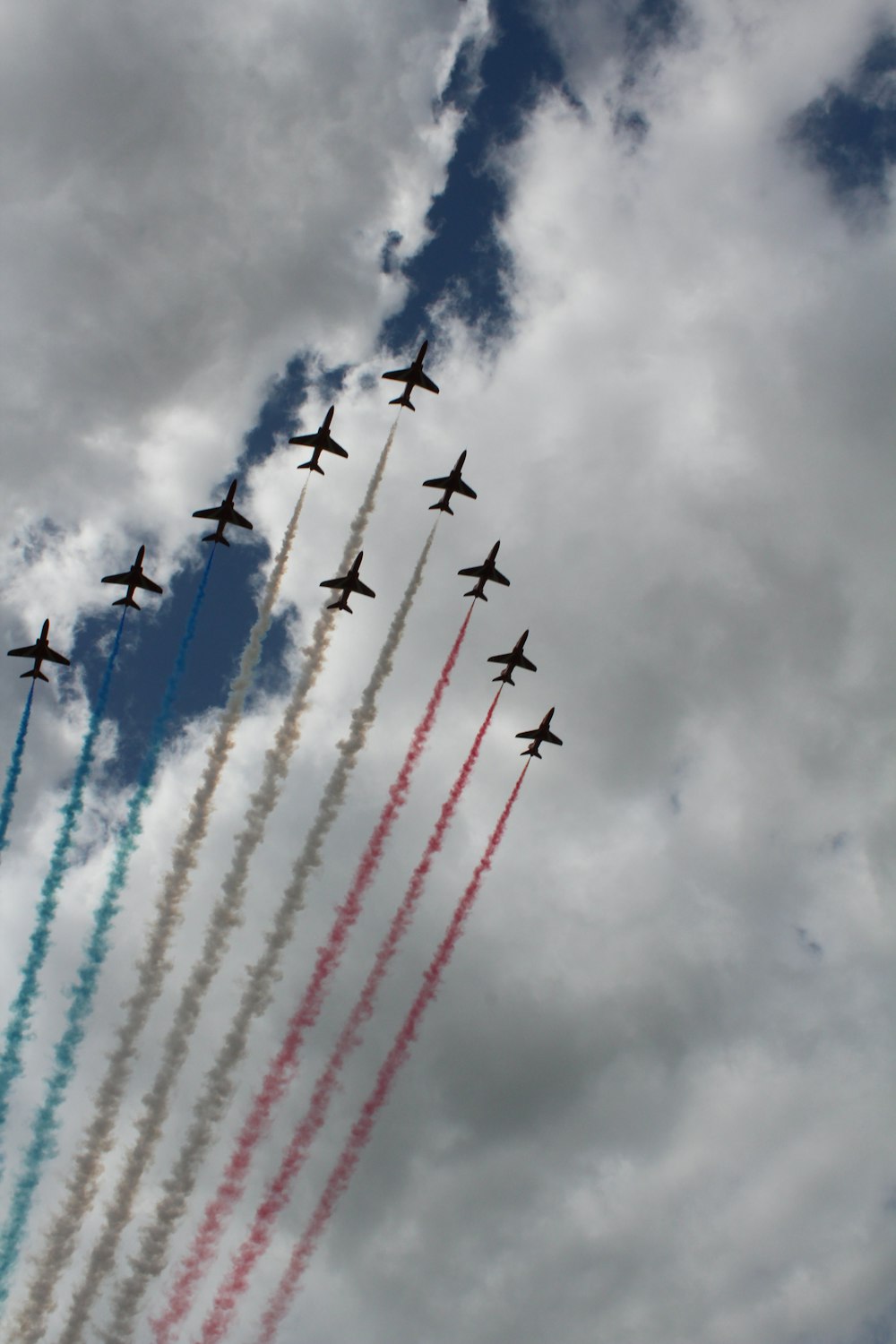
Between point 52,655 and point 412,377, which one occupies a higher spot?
point 412,377

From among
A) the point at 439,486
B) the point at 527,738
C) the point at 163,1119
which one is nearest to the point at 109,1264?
the point at 163,1119

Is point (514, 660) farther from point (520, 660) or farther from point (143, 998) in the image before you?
point (143, 998)

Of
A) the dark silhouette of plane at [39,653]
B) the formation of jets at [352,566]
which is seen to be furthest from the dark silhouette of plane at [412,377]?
the dark silhouette of plane at [39,653]

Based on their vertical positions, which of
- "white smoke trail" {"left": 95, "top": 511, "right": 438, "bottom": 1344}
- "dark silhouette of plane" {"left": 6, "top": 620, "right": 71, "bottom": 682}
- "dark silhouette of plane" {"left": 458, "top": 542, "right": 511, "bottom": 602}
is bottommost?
"white smoke trail" {"left": 95, "top": 511, "right": 438, "bottom": 1344}

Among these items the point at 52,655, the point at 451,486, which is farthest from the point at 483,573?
the point at 52,655

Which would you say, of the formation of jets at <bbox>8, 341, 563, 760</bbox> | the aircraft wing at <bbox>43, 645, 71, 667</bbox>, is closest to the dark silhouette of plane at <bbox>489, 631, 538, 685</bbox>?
the formation of jets at <bbox>8, 341, 563, 760</bbox>

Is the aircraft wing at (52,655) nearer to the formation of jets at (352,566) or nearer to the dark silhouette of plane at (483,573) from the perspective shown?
the formation of jets at (352,566)

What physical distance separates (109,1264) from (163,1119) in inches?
410

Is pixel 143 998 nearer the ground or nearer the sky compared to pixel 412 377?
nearer the ground

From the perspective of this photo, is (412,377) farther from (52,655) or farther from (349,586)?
(52,655)

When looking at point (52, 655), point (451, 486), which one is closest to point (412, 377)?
point (451, 486)

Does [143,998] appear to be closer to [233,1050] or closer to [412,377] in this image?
[233,1050]

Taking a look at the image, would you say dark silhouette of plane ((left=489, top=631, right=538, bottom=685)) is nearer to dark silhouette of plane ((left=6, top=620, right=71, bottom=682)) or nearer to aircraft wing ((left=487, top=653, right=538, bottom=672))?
aircraft wing ((left=487, top=653, right=538, bottom=672))

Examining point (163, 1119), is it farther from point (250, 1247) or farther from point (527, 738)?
point (527, 738)
